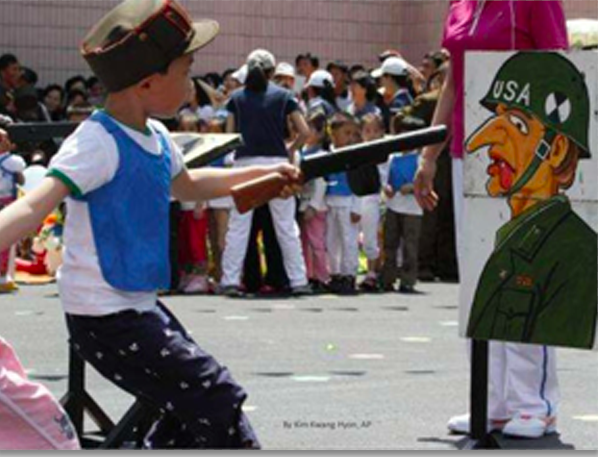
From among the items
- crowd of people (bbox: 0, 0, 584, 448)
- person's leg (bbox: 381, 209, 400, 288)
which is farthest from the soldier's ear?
person's leg (bbox: 381, 209, 400, 288)

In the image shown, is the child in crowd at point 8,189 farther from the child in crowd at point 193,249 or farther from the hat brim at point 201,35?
the hat brim at point 201,35

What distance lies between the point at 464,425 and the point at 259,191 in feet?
8.54

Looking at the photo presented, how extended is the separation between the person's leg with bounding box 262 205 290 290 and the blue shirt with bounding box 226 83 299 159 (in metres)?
0.71

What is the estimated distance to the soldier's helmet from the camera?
286 inches

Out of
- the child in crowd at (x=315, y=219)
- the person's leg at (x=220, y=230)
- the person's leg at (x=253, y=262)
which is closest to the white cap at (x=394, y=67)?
the child in crowd at (x=315, y=219)

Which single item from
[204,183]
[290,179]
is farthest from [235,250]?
[290,179]

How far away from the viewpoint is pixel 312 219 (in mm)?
17219

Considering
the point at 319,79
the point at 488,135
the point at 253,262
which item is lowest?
the point at 253,262

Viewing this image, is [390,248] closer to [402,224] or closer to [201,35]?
[402,224]

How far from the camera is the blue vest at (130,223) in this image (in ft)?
20.0

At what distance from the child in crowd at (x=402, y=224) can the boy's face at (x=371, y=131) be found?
1.17 feet

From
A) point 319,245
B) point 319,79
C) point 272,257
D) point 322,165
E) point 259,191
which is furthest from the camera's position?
point 319,79

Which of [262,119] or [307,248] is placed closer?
[262,119]

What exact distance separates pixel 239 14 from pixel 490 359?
52.1 feet
